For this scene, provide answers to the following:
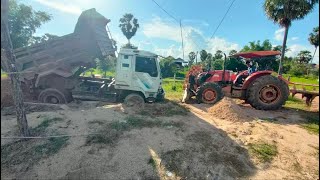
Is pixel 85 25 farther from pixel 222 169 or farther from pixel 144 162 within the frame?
pixel 222 169

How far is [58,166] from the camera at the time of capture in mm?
4152

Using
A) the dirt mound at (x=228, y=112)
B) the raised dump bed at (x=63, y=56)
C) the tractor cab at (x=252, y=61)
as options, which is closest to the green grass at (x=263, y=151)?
the dirt mound at (x=228, y=112)

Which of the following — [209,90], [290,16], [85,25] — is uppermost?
[290,16]

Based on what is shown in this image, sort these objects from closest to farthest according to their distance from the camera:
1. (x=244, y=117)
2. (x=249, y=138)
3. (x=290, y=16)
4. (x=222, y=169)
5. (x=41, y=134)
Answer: (x=222, y=169) < (x=41, y=134) < (x=249, y=138) < (x=244, y=117) < (x=290, y=16)

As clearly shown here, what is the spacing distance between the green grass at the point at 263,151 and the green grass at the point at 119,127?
2034mm

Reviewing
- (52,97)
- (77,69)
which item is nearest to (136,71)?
(77,69)

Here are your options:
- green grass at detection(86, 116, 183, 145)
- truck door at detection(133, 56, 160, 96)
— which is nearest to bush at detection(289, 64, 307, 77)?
truck door at detection(133, 56, 160, 96)

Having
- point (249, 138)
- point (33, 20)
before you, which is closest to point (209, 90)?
point (249, 138)

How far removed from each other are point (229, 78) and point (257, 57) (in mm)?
1483

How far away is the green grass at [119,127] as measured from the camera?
16.9 ft

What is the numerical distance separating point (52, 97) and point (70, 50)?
2.06 metres

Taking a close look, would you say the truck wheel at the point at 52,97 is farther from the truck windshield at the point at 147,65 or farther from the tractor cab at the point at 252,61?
the tractor cab at the point at 252,61

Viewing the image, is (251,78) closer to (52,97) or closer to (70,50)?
(70,50)

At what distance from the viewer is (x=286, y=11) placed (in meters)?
13.5
